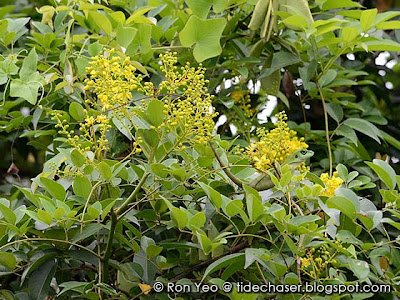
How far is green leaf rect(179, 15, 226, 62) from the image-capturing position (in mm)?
1075

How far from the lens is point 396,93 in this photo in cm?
199

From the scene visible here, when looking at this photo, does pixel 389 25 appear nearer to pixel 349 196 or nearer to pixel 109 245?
pixel 349 196

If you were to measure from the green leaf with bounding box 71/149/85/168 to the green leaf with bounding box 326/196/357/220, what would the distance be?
0.37 m

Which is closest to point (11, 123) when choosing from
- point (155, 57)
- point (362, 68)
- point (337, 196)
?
point (155, 57)

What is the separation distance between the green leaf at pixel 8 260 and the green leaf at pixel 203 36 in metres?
0.46

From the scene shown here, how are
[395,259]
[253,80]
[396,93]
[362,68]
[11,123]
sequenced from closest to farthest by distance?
[395,259], [11,123], [253,80], [362,68], [396,93]

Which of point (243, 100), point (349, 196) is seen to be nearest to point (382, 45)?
point (243, 100)

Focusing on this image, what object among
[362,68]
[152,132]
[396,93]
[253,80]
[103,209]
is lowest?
[396,93]

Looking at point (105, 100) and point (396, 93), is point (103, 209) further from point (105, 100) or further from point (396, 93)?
point (396, 93)

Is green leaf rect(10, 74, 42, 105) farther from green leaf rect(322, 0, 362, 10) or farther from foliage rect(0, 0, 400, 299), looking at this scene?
green leaf rect(322, 0, 362, 10)

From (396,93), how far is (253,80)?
0.77m

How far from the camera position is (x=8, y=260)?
98cm

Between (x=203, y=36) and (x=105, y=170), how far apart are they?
340mm

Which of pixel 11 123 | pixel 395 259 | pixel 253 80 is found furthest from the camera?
pixel 253 80
